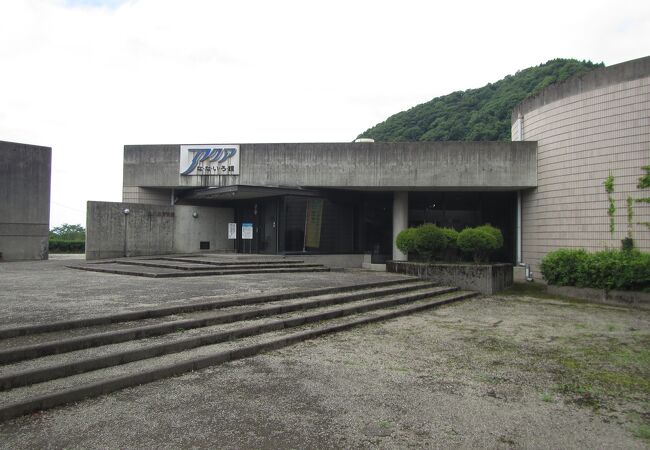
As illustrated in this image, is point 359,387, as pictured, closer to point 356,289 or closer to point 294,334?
point 294,334

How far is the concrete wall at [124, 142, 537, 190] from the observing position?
53.5 ft

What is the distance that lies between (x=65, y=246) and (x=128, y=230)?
34.0 feet

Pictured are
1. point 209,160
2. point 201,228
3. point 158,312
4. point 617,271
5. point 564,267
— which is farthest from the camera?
point 201,228

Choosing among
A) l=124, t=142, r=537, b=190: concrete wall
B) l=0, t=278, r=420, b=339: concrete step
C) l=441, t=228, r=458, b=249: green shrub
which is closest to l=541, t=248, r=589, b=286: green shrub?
l=441, t=228, r=458, b=249: green shrub

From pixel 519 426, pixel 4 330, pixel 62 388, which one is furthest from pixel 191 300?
pixel 519 426

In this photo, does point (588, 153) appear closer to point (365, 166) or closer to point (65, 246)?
point (365, 166)

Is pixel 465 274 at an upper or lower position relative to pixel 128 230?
lower

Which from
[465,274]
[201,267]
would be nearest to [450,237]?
[465,274]

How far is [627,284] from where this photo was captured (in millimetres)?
11016

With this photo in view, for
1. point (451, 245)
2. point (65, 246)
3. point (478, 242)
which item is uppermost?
point (478, 242)

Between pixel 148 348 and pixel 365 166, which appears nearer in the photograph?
pixel 148 348

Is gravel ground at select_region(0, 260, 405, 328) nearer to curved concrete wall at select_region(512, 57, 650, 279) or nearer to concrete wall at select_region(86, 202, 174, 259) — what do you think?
concrete wall at select_region(86, 202, 174, 259)

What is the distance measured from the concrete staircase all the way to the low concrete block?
322cm

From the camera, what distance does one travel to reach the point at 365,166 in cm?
1733
